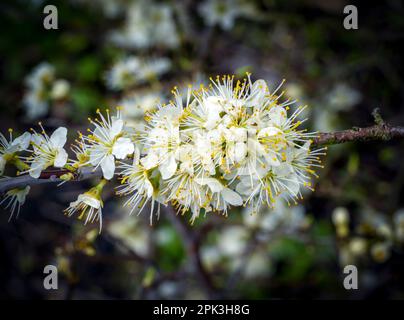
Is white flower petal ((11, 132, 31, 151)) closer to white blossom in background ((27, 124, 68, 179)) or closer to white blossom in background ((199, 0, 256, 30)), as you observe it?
white blossom in background ((27, 124, 68, 179))

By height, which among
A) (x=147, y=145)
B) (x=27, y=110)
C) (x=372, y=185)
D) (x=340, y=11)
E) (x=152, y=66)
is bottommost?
(x=147, y=145)

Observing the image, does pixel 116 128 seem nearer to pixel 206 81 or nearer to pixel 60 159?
pixel 60 159

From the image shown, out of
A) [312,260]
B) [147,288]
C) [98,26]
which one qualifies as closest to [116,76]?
[98,26]

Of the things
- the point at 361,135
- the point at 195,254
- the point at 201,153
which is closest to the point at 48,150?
the point at 201,153

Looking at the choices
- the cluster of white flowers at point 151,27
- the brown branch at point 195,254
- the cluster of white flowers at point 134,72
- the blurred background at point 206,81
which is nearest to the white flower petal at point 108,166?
the brown branch at point 195,254

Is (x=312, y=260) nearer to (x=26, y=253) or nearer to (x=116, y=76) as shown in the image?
(x=116, y=76)
